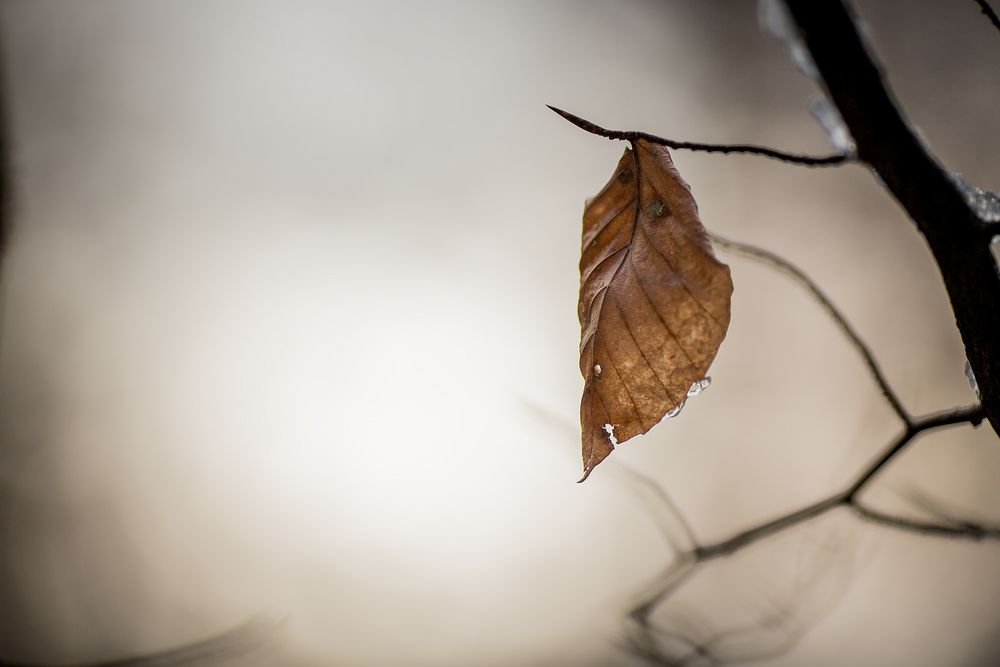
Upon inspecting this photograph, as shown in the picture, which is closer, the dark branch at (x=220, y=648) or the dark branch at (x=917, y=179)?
the dark branch at (x=917, y=179)

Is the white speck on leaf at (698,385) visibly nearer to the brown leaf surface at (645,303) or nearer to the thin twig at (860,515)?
the brown leaf surface at (645,303)

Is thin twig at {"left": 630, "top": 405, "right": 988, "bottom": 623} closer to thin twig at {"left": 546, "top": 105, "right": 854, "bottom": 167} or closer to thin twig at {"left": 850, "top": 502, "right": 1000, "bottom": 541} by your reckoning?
thin twig at {"left": 850, "top": 502, "right": 1000, "bottom": 541}

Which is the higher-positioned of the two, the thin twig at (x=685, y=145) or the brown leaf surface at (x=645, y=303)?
the thin twig at (x=685, y=145)

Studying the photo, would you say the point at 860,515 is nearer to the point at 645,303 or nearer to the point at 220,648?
the point at 645,303

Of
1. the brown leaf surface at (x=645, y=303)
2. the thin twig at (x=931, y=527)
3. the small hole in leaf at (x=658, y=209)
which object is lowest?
the thin twig at (x=931, y=527)

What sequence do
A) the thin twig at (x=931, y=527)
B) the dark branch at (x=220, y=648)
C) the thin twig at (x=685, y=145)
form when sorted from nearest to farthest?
the thin twig at (x=685, y=145), the thin twig at (x=931, y=527), the dark branch at (x=220, y=648)

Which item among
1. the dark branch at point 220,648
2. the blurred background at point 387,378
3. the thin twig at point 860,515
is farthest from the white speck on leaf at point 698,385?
the dark branch at point 220,648

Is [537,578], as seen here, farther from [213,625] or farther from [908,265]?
[908,265]
